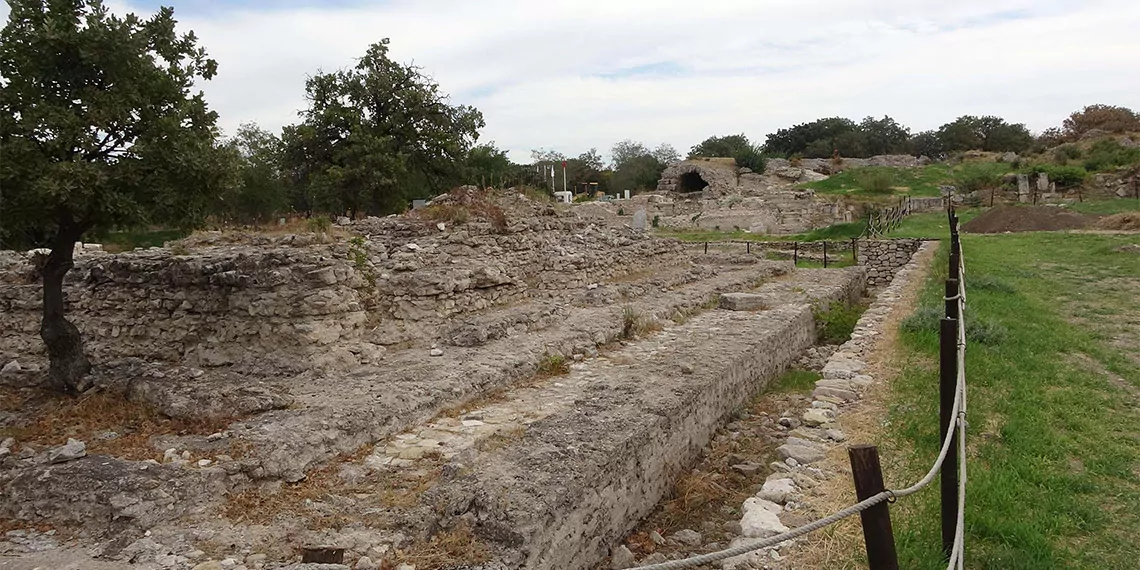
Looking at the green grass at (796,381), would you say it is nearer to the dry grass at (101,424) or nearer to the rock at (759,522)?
the rock at (759,522)

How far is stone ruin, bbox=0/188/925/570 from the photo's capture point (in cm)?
383

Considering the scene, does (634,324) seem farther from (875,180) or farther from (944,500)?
(875,180)

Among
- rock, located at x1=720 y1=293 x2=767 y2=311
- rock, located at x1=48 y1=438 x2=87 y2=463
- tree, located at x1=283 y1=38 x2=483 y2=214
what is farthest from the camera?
tree, located at x1=283 y1=38 x2=483 y2=214

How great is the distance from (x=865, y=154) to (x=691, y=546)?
2652 inches

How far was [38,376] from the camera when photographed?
7055 mm

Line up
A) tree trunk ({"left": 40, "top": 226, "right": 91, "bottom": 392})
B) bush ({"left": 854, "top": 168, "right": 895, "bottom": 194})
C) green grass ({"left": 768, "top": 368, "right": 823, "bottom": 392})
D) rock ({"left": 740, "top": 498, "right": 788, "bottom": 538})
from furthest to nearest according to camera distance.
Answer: bush ({"left": 854, "top": 168, "right": 895, "bottom": 194}) → green grass ({"left": 768, "top": 368, "right": 823, "bottom": 392}) → tree trunk ({"left": 40, "top": 226, "right": 91, "bottom": 392}) → rock ({"left": 740, "top": 498, "right": 788, "bottom": 538})

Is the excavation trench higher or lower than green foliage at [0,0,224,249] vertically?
lower

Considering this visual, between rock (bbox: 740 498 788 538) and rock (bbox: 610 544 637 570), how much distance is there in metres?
0.83

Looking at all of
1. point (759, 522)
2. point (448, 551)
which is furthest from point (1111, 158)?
point (448, 551)

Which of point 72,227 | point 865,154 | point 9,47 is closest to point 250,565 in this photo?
point 72,227

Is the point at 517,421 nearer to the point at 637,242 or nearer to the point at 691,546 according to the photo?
the point at 691,546

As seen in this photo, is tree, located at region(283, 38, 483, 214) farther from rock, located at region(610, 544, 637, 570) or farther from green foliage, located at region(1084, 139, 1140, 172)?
green foliage, located at region(1084, 139, 1140, 172)

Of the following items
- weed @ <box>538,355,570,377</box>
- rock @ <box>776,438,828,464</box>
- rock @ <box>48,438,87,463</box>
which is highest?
rock @ <box>48,438,87,463</box>

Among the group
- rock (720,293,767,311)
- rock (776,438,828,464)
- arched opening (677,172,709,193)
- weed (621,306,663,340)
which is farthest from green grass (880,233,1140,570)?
arched opening (677,172,709,193)
